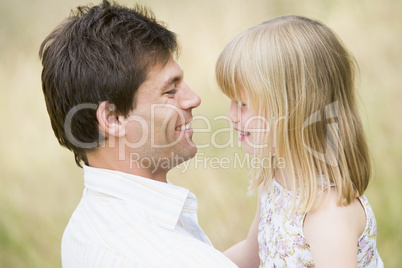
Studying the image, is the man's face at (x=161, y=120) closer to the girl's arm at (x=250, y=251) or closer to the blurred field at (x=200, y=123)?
the girl's arm at (x=250, y=251)

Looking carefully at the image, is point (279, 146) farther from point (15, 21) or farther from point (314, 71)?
point (15, 21)

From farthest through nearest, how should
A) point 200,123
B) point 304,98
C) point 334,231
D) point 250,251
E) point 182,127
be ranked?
1. point 200,123
2. point 250,251
3. point 182,127
4. point 304,98
5. point 334,231

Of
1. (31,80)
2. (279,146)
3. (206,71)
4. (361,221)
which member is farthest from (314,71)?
(31,80)

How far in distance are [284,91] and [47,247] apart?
2.17m

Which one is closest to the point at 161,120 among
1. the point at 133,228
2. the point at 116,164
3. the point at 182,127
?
the point at 182,127

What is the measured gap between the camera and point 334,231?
5.29 ft

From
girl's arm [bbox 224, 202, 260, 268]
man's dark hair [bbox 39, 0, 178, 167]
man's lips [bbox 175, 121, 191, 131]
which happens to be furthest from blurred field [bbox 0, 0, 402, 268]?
man's dark hair [bbox 39, 0, 178, 167]

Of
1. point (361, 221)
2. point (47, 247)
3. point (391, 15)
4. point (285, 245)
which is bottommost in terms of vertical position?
point (47, 247)

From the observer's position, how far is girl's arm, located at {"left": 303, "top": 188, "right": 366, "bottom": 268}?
5.22ft

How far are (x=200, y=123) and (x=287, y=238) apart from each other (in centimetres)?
161

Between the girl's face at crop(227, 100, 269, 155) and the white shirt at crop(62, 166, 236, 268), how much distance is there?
0.96 ft

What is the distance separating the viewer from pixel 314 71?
177 centimetres

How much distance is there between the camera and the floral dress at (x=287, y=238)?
1751 millimetres

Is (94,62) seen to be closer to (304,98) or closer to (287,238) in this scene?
(304,98)
